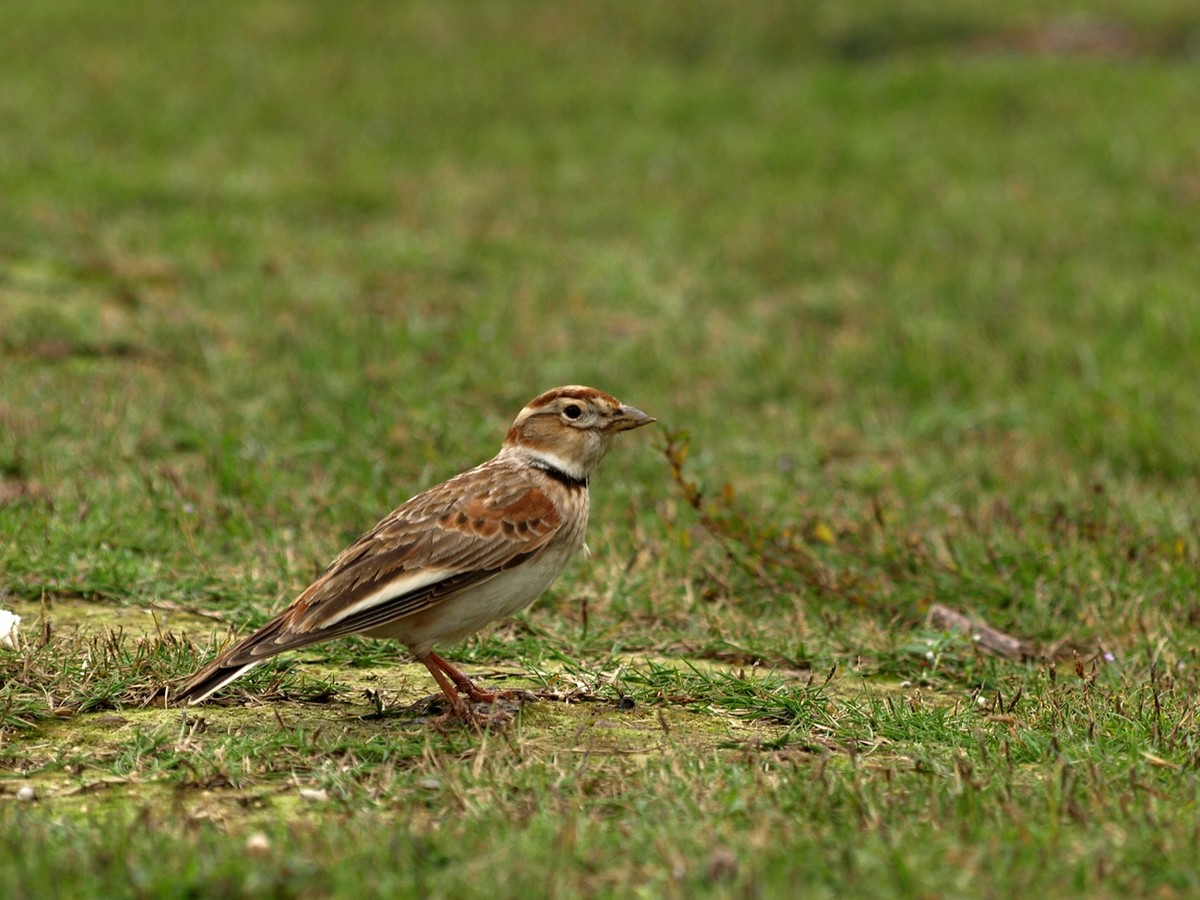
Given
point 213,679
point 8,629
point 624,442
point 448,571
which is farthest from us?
point 624,442

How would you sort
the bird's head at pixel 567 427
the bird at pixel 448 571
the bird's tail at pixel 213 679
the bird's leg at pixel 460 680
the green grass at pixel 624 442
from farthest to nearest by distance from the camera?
the bird's head at pixel 567 427 → the bird's leg at pixel 460 680 → the bird at pixel 448 571 → the bird's tail at pixel 213 679 → the green grass at pixel 624 442

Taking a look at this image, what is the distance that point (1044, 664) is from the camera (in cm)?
603

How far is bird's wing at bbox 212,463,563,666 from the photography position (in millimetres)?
4887

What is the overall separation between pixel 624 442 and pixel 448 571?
3612 mm

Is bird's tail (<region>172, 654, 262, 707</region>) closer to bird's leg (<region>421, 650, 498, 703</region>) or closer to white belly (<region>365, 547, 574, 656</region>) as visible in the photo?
white belly (<region>365, 547, 574, 656</region>)

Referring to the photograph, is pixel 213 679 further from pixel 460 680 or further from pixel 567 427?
pixel 567 427

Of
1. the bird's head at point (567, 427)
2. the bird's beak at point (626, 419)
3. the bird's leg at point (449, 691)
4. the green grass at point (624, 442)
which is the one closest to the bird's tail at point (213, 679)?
the green grass at point (624, 442)

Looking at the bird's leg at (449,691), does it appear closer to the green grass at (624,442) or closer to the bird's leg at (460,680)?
the bird's leg at (460,680)

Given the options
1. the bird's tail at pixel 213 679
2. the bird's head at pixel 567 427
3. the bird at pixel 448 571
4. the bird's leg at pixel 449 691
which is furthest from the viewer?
the bird's head at pixel 567 427

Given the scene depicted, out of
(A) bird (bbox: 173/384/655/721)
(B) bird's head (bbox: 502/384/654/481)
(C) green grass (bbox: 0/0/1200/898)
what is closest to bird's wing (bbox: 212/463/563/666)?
(A) bird (bbox: 173/384/655/721)

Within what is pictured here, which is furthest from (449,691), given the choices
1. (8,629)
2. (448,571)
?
(8,629)

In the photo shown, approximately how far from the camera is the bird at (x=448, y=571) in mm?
4887

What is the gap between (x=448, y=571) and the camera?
508 centimetres

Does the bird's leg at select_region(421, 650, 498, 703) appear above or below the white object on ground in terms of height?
below
